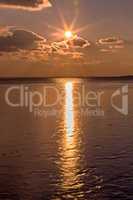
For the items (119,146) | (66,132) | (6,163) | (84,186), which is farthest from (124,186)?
(66,132)

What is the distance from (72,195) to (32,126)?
24008mm

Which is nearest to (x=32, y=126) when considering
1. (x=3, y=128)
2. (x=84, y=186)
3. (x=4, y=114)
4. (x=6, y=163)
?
(x=3, y=128)

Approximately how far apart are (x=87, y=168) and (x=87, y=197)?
538 centimetres

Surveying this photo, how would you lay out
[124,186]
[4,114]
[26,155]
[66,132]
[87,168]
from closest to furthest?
[124,186], [87,168], [26,155], [66,132], [4,114]

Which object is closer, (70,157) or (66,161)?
(66,161)

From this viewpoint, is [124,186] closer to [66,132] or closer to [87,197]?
[87,197]

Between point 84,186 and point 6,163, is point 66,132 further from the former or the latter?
point 84,186

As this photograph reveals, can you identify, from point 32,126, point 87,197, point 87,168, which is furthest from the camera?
point 32,126

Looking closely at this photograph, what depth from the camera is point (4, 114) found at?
181 ft

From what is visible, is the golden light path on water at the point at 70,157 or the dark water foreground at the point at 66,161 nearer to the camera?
the dark water foreground at the point at 66,161

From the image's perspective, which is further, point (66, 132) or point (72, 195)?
point (66, 132)

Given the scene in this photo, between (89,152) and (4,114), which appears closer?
(89,152)

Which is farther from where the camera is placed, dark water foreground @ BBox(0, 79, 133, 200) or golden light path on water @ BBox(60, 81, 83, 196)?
golden light path on water @ BBox(60, 81, 83, 196)

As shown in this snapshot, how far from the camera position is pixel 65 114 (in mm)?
56094
